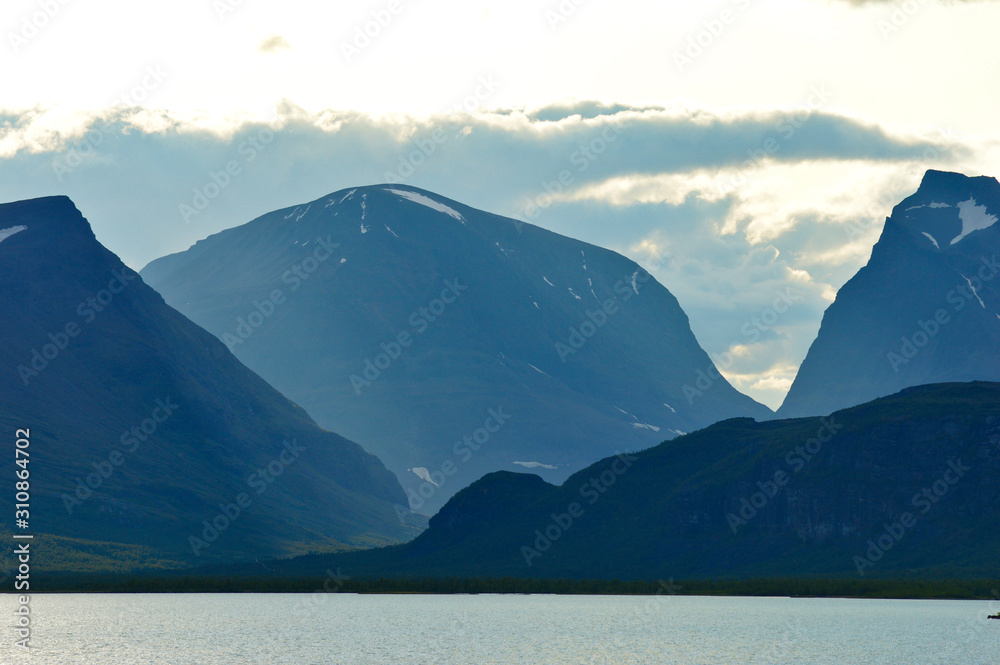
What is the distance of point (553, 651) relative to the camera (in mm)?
148125

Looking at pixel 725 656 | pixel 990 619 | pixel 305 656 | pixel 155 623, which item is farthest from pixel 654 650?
pixel 155 623

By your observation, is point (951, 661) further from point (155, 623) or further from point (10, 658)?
point (155, 623)

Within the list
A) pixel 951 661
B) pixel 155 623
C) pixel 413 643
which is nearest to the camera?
pixel 951 661

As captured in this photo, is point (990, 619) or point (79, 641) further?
point (990, 619)

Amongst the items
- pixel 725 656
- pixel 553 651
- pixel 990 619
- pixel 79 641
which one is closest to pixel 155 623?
pixel 79 641

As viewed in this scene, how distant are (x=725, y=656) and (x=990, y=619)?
7405 cm

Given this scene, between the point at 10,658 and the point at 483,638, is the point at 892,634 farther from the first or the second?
the point at 10,658

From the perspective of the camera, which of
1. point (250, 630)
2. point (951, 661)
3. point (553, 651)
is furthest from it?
point (250, 630)

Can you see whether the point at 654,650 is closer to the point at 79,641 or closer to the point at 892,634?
the point at 892,634

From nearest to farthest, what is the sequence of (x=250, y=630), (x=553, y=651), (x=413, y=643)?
1. (x=553, y=651)
2. (x=413, y=643)
3. (x=250, y=630)

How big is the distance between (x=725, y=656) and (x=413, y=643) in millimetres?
43018

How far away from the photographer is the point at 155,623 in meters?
191

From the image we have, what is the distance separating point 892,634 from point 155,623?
11679 cm

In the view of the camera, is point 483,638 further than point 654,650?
Yes
